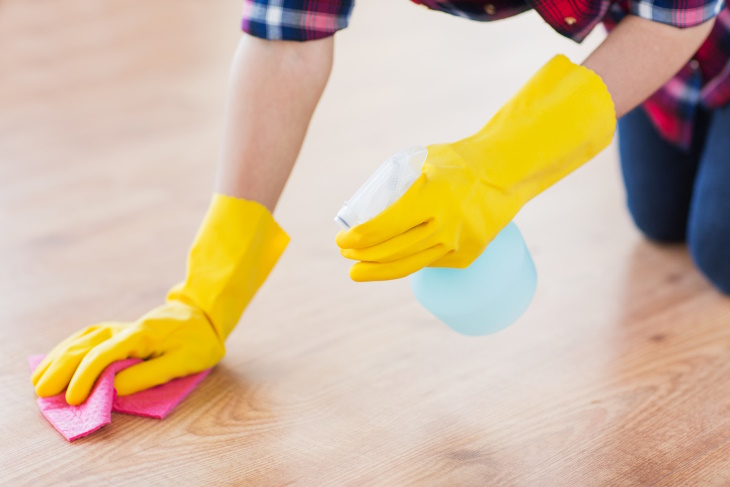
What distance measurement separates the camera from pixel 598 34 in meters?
2.64

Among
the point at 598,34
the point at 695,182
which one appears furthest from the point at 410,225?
the point at 598,34

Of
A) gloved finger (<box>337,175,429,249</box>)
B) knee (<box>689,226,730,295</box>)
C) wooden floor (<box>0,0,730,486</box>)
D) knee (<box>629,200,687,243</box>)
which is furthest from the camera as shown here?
knee (<box>629,200,687,243</box>)

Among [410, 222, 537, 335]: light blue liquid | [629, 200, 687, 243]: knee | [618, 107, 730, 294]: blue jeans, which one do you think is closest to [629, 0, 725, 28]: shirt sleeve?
[410, 222, 537, 335]: light blue liquid

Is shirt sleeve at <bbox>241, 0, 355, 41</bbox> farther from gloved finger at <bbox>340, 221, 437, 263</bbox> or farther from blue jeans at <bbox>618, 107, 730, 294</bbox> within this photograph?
blue jeans at <bbox>618, 107, 730, 294</bbox>

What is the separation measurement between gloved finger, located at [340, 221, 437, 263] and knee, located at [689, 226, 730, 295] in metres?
0.62

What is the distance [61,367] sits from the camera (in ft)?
3.35

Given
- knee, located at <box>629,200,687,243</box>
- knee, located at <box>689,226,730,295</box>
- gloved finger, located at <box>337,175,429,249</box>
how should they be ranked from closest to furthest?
gloved finger, located at <box>337,175,429,249</box> < knee, located at <box>689,226,730,295</box> < knee, located at <box>629,200,687,243</box>

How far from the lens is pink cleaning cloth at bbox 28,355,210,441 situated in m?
0.97

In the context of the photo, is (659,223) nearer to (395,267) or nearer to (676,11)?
(676,11)

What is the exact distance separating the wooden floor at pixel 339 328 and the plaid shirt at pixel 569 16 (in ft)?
0.97

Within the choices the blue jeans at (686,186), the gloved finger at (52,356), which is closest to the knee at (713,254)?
the blue jeans at (686,186)


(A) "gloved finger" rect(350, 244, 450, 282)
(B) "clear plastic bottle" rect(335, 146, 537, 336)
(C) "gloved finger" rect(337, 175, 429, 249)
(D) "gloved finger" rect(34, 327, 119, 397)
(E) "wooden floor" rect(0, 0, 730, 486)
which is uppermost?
(C) "gloved finger" rect(337, 175, 429, 249)

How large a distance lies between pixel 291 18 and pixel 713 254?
70cm

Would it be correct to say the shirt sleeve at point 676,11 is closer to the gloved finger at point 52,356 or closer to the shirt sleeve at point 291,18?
the shirt sleeve at point 291,18
